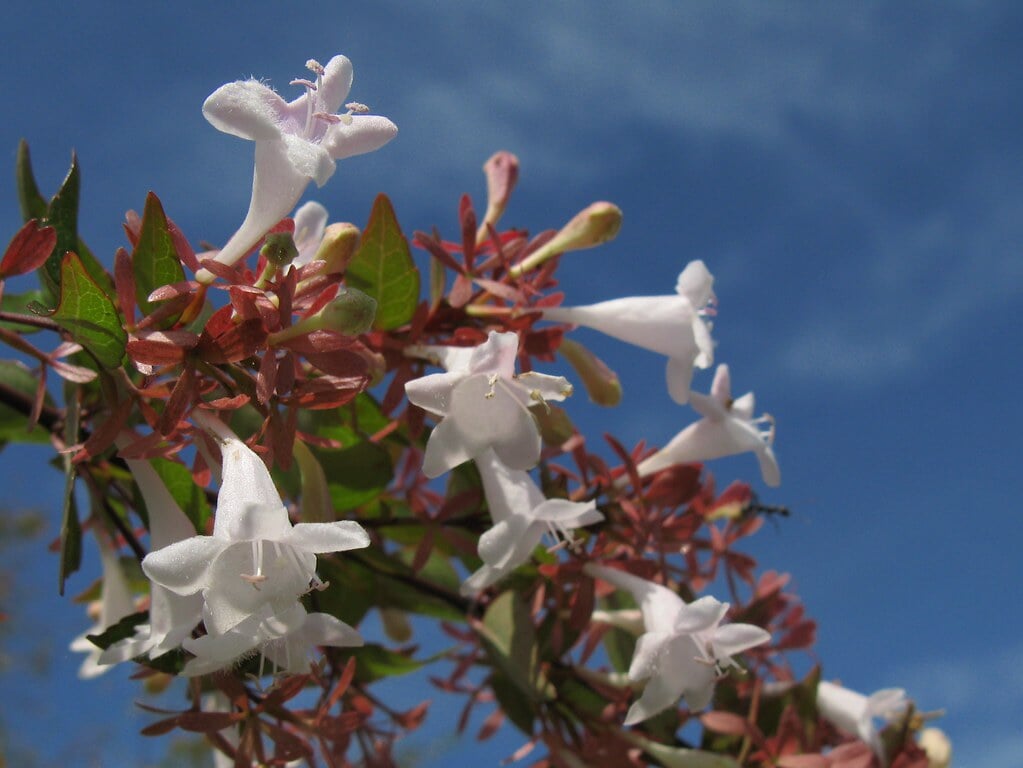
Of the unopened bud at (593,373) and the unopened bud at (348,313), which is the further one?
the unopened bud at (593,373)

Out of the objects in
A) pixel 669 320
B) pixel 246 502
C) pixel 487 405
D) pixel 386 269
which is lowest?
pixel 246 502

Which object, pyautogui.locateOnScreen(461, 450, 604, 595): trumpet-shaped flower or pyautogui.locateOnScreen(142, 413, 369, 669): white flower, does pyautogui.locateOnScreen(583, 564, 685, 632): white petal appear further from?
pyautogui.locateOnScreen(142, 413, 369, 669): white flower

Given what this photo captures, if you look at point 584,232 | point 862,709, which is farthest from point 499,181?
point 862,709

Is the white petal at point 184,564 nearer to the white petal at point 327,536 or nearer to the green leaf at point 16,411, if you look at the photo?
the white petal at point 327,536

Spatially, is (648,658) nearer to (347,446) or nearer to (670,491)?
(670,491)

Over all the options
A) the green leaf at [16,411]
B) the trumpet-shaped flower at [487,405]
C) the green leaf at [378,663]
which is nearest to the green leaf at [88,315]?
the trumpet-shaped flower at [487,405]

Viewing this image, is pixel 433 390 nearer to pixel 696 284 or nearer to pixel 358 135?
pixel 358 135
